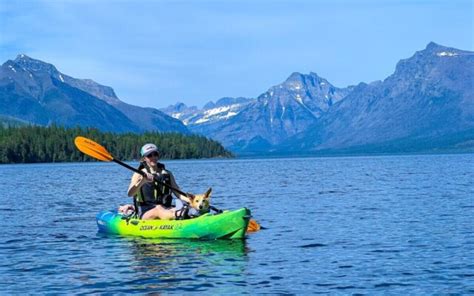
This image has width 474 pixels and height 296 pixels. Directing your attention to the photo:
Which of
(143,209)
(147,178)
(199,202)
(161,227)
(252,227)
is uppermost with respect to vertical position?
(147,178)

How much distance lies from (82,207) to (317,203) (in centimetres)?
1419

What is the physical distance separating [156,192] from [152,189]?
27cm

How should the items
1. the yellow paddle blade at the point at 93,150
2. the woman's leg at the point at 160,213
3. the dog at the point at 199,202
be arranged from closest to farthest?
the dog at the point at 199,202
the woman's leg at the point at 160,213
the yellow paddle blade at the point at 93,150

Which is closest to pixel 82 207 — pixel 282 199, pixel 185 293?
pixel 282 199

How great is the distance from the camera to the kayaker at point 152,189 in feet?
85.1

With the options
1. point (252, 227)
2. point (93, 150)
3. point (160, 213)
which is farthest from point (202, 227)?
point (93, 150)

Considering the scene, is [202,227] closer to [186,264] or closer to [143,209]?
[143,209]

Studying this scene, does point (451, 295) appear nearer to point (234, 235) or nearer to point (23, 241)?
point (234, 235)

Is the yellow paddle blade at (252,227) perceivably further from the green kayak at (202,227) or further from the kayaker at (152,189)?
the kayaker at (152,189)

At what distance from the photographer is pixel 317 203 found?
145 ft

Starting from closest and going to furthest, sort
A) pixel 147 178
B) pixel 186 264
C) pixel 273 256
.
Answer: pixel 186 264, pixel 273 256, pixel 147 178

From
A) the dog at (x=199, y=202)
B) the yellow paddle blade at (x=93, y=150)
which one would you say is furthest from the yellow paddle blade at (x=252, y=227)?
the yellow paddle blade at (x=93, y=150)

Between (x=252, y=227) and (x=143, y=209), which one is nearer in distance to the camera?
(x=143, y=209)

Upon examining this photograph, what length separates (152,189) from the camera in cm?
2686
